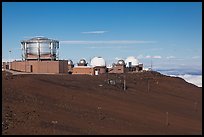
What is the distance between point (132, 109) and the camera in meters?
23.7

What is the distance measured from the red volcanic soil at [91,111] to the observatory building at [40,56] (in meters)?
14.1

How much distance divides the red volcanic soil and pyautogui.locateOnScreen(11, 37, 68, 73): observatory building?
1414 cm

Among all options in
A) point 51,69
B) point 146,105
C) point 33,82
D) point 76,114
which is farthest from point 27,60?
point 76,114

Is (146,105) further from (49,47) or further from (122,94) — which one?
(49,47)

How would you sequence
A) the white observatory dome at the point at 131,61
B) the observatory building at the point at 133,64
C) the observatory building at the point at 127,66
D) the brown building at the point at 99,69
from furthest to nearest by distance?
the white observatory dome at the point at 131,61
the observatory building at the point at 133,64
the observatory building at the point at 127,66
the brown building at the point at 99,69

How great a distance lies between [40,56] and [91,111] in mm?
25323

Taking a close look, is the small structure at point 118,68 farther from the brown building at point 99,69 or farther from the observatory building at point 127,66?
the brown building at point 99,69

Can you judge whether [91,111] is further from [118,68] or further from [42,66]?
[118,68]

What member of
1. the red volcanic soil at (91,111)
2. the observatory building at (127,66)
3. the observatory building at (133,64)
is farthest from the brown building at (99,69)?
the red volcanic soil at (91,111)

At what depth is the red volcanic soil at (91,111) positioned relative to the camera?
54.1ft

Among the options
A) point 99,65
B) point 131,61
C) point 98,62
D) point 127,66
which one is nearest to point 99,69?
point 99,65

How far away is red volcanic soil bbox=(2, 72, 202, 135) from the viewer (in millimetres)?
16484

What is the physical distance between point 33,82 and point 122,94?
25.8 ft

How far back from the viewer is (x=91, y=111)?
69.8ft
